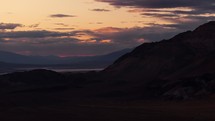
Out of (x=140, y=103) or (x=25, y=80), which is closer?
(x=140, y=103)

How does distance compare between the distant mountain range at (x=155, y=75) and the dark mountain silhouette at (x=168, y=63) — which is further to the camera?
the dark mountain silhouette at (x=168, y=63)

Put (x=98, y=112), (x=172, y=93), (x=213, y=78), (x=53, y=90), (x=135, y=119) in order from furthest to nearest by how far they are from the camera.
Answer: (x=53, y=90)
(x=213, y=78)
(x=172, y=93)
(x=98, y=112)
(x=135, y=119)

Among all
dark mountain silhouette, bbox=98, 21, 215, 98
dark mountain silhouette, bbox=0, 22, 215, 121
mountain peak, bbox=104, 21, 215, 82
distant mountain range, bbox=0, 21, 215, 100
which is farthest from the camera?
mountain peak, bbox=104, 21, 215, 82

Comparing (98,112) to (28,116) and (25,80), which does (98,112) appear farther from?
(25,80)

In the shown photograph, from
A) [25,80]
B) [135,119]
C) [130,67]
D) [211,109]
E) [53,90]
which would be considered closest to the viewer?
[135,119]

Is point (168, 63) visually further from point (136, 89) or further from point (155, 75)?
point (136, 89)

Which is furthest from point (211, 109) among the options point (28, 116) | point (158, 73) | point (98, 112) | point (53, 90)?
point (158, 73)

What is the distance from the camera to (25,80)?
3750 inches

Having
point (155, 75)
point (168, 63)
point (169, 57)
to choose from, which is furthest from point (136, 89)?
point (169, 57)

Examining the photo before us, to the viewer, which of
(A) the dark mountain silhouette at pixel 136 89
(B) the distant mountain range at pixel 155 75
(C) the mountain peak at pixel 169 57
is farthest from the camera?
(C) the mountain peak at pixel 169 57

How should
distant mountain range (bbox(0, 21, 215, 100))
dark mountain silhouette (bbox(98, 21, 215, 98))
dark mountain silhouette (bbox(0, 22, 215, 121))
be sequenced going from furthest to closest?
dark mountain silhouette (bbox(98, 21, 215, 98)), distant mountain range (bbox(0, 21, 215, 100)), dark mountain silhouette (bbox(0, 22, 215, 121))

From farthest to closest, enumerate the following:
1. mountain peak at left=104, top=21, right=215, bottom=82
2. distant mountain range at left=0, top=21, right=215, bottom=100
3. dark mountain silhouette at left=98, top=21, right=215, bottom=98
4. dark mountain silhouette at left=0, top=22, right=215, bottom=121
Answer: mountain peak at left=104, top=21, right=215, bottom=82, dark mountain silhouette at left=98, top=21, right=215, bottom=98, distant mountain range at left=0, top=21, right=215, bottom=100, dark mountain silhouette at left=0, top=22, right=215, bottom=121

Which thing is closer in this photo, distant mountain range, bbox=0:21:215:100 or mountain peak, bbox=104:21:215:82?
distant mountain range, bbox=0:21:215:100

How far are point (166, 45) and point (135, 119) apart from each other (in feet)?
237
